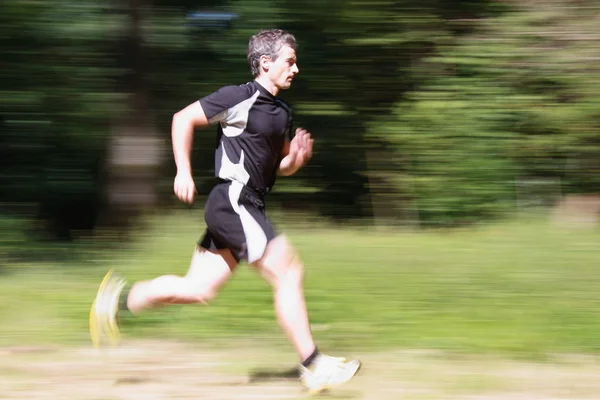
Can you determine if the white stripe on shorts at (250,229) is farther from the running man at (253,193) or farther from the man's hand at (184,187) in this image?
the man's hand at (184,187)

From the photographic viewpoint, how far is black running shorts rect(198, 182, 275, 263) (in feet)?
15.4

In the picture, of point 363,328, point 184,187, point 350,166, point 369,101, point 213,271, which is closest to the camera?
point 184,187

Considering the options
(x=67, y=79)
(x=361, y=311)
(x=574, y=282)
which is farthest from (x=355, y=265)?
(x=67, y=79)

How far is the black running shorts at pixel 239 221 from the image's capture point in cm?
470

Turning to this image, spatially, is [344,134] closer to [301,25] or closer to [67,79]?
[301,25]

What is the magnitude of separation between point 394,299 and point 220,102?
2.02 meters

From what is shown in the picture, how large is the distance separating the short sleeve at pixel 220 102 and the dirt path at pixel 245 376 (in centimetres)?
143

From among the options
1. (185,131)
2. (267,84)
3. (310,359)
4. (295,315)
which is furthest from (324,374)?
(267,84)

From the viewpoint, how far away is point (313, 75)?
9.56 meters

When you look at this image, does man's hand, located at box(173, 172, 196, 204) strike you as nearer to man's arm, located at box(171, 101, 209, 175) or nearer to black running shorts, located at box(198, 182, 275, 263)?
man's arm, located at box(171, 101, 209, 175)

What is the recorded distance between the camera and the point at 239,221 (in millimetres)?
4723

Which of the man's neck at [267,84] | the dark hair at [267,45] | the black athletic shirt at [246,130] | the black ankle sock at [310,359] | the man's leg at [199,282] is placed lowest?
the black ankle sock at [310,359]

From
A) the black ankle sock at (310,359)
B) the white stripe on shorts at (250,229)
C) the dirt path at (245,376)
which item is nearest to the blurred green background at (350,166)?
the dirt path at (245,376)

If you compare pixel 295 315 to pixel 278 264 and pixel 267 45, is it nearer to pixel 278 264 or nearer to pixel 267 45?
pixel 278 264
